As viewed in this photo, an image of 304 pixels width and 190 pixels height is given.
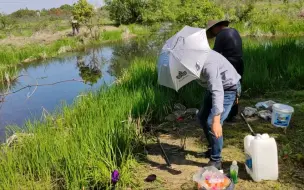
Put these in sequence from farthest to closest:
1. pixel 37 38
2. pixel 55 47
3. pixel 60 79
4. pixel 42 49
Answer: pixel 37 38 → pixel 55 47 → pixel 42 49 → pixel 60 79

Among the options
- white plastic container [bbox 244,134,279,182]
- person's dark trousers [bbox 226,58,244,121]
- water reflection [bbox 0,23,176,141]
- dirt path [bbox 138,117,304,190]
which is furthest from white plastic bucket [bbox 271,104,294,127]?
water reflection [bbox 0,23,176,141]

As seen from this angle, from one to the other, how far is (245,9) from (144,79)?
47.0ft

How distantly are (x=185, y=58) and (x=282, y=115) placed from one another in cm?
179

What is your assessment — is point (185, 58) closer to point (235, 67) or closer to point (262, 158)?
point (262, 158)

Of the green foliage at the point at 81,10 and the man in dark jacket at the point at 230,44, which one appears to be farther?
the green foliage at the point at 81,10

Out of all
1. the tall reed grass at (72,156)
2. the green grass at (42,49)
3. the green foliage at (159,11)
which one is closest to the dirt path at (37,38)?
the green grass at (42,49)

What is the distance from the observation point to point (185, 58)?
2.59 metres

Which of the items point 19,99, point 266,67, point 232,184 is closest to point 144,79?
point 266,67

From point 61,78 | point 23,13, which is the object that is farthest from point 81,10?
point 23,13

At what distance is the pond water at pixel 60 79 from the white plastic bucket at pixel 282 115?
2.85m

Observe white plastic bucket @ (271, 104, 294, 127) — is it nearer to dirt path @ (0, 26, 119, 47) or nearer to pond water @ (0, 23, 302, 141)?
pond water @ (0, 23, 302, 141)

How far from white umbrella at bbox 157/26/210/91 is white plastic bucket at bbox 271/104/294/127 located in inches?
63.9

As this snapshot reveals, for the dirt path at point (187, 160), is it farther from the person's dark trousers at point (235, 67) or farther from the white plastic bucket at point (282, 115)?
the white plastic bucket at point (282, 115)

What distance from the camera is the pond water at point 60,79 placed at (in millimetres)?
7025
